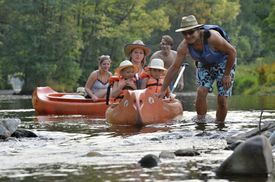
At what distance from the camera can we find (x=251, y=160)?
6.67m

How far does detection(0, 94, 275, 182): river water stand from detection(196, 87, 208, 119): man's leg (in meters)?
0.30

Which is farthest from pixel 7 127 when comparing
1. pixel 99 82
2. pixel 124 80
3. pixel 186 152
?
pixel 99 82

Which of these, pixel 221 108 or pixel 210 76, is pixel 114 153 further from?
pixel 221 108


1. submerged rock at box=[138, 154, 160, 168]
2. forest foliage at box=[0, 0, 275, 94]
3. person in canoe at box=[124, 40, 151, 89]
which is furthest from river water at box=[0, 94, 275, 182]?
forest foliage at box=[0, 0, 275, 94]

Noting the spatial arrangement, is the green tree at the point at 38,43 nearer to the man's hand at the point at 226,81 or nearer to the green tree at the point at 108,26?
the green tree at the point at 108,26

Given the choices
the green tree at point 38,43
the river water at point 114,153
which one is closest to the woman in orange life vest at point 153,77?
the river water at point 114,153

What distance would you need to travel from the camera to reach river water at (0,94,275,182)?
6.88m

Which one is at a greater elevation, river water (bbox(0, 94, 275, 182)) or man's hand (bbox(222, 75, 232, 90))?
man's hand (bbox(222, 75, 232, 90))

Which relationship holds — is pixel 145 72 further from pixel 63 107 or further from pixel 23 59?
pixel 23 59

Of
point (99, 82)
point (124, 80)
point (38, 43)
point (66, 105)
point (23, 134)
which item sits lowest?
point (66, 105)

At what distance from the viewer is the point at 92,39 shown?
62094mm

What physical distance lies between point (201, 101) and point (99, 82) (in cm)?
599

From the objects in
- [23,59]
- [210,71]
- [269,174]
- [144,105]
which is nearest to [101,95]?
[144,105]

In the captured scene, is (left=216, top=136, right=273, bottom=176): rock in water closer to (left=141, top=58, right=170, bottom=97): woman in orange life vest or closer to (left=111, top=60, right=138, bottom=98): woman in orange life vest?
(left=111, top=60, right=138, bottom=98): woman in orange life vest
